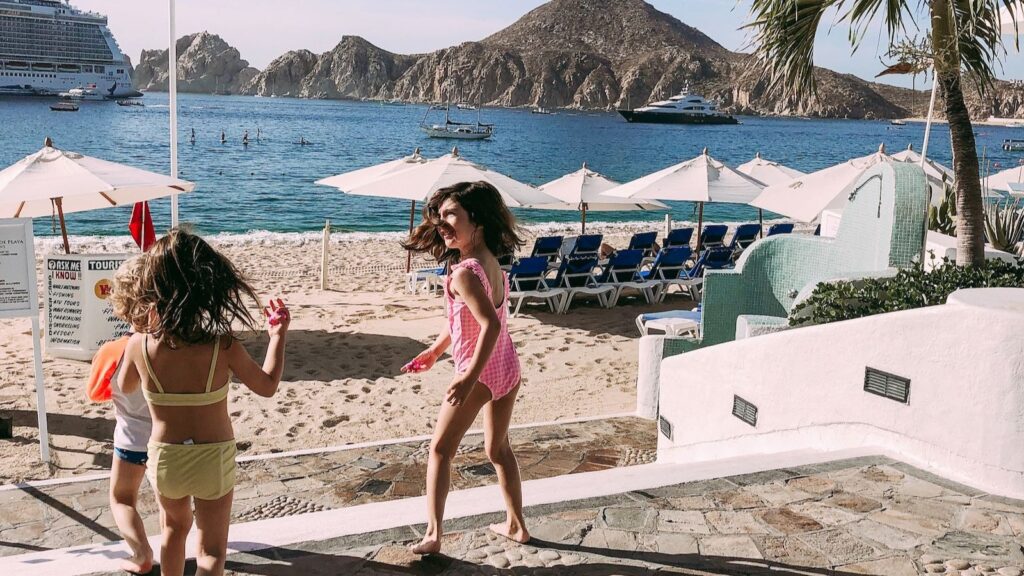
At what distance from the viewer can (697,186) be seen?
1251 cm

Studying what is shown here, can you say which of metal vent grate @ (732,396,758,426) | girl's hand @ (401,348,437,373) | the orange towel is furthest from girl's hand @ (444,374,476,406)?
metal vent grate @ (732,396,758,426)

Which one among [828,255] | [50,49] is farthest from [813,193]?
[50,49]

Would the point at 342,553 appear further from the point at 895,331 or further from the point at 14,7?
the point at 14,7

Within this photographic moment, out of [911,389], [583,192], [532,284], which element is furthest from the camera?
[583,192]

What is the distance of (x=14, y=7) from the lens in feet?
399

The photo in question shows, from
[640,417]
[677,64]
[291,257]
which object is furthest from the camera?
[677,64]

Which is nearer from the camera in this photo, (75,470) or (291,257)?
(75,470)

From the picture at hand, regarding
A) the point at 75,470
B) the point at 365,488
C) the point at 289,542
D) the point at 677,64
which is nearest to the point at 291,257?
the point at 75,470

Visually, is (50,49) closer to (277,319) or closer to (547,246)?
(547,246)

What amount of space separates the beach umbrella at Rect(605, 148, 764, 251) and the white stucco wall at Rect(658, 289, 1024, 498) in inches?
288

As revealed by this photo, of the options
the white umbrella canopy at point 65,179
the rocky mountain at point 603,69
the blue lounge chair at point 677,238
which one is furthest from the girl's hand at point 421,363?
the rocky mountain at point 603,69

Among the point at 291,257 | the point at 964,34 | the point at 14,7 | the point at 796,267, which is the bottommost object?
the point at 291,257

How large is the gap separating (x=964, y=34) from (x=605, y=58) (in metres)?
179

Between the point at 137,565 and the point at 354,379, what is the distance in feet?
15.6
